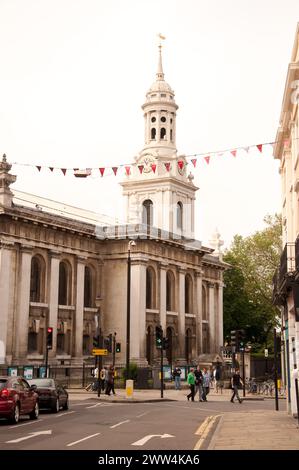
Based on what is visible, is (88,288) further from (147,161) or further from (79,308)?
(147,161)

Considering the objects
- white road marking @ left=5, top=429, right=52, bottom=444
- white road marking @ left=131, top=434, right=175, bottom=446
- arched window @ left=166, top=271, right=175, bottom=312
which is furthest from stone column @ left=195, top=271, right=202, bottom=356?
white road marking @ left=131, top=434, right=175, bottom=446

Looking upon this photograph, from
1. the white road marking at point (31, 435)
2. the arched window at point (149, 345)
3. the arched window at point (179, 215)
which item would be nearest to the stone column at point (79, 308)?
the arched window at point (149, 345)

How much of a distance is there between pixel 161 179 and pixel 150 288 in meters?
15.8

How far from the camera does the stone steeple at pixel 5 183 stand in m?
47.1

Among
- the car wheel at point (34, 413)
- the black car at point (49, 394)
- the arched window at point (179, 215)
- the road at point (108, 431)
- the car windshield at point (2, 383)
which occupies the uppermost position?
the arched window at point (179, 215)

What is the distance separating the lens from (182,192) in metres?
73.4

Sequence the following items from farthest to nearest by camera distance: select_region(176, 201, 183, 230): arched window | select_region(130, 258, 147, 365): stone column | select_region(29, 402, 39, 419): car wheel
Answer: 1. select_region(176, 201, 183, 230): arched window
2. select_region(130, 258, 147, 365): stone column
3. select_region(29, 402, 39, 419): car wheel

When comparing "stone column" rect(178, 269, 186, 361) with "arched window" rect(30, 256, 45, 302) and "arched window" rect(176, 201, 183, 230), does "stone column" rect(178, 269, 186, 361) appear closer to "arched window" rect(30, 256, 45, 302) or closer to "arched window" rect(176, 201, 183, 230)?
"arched window" rect(176, 201, 183, 230)

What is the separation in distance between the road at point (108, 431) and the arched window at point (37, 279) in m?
25.2

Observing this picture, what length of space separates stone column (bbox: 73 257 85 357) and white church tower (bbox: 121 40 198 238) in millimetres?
14996

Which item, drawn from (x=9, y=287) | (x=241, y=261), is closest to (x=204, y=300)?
(x=241, y=261)

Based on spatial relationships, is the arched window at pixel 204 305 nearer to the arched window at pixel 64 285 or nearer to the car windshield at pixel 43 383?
the arched window at pixel 64 285

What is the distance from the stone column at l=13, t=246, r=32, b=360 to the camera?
47.7m
